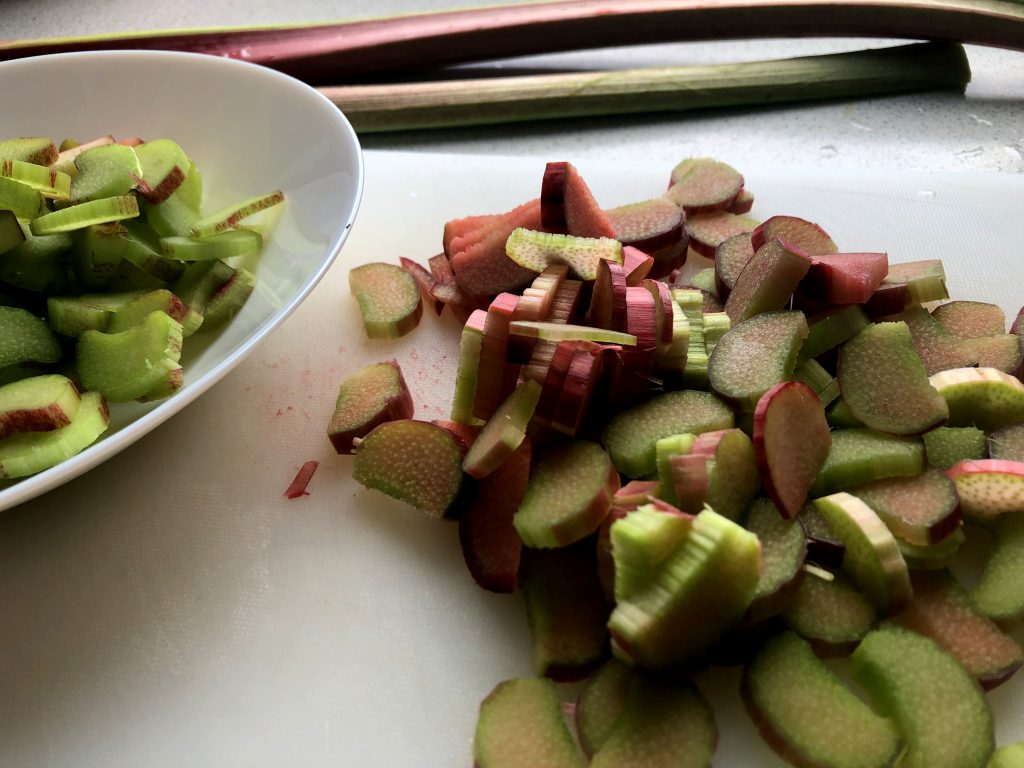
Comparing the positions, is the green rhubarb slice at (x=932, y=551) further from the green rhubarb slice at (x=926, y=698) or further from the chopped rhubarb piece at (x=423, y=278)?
the chopped rhubarb piece at (x=423, y=278)

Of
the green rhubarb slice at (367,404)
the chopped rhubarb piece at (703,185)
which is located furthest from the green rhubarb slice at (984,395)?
the green rhubarb slice at (367,404)

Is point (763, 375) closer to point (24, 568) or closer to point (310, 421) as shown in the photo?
point (310, 421)

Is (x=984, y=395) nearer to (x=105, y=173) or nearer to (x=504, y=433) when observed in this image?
(x=504, y=433)

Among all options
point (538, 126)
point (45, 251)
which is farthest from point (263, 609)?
point (538, 126)

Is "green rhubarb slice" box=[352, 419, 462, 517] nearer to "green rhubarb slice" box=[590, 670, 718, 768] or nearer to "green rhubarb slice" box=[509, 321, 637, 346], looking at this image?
"green rhubarb slice" box=[509, 321, 637, 346]

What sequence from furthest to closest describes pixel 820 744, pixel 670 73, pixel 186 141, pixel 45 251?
pixel 670 73 < pixel 186 141 < pixel 45 251 < pixel 820 744
